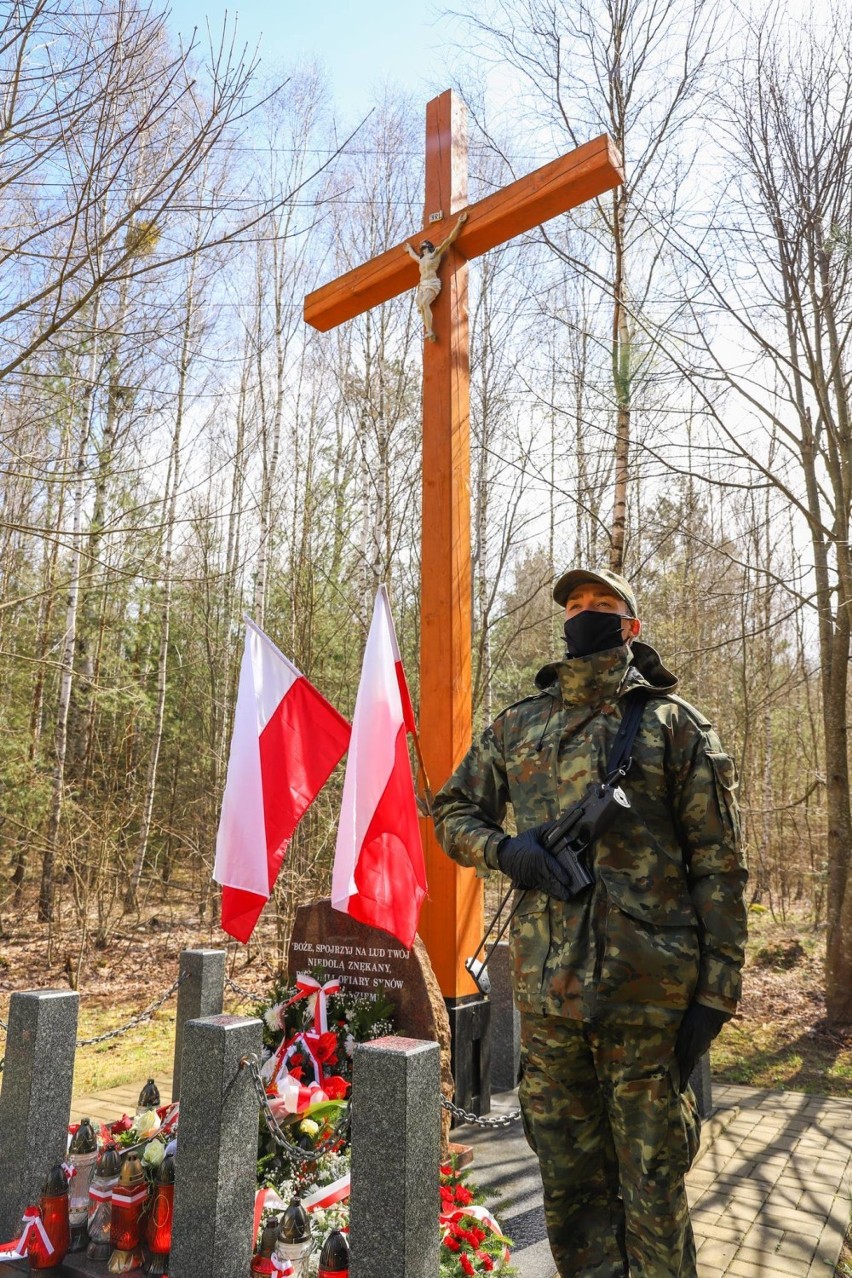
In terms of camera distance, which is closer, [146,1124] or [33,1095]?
[33,1095]

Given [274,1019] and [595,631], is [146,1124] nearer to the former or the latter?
[274,1019]

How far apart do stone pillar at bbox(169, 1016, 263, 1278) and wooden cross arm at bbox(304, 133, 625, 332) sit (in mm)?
3970

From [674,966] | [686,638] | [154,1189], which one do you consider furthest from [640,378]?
[686,638]

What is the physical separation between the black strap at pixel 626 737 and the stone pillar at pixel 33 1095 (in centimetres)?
230

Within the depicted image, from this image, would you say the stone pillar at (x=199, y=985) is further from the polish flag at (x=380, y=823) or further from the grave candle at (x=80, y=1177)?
the polish flag at (x=380, y=823)

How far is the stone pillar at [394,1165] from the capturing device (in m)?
2.20

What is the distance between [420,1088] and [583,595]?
146 centimetres

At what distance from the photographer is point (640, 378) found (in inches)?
258

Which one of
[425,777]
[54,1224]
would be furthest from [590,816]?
[54,1224]

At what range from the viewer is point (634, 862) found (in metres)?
2.36

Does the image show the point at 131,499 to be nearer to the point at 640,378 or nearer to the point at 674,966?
the point at 640,378

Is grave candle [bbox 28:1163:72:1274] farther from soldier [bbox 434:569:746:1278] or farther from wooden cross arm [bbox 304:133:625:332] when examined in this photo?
wooden cross arm [bbox 304:133:625:332]

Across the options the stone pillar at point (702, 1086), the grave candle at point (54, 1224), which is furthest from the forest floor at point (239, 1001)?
the grave candle at point (54, 1224)

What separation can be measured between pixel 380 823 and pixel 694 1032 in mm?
1615
